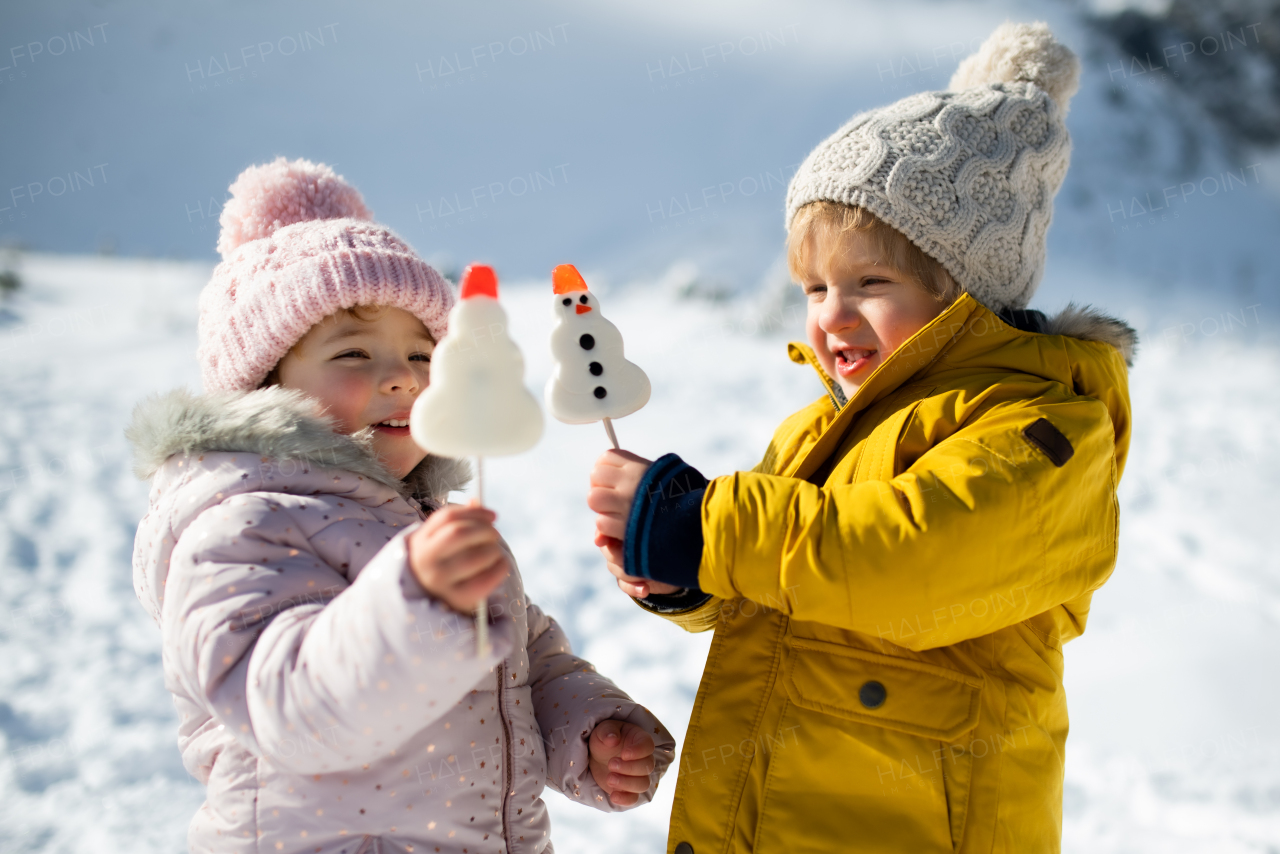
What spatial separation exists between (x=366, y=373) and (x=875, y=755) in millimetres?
1103

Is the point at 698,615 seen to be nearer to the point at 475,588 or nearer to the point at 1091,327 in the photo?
the point at 475,588

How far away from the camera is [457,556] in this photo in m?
1.00

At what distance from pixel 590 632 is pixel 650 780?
6.02 feet

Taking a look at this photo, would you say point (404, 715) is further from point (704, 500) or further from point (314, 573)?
point (704, 500)

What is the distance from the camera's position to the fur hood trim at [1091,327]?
1.62 meters

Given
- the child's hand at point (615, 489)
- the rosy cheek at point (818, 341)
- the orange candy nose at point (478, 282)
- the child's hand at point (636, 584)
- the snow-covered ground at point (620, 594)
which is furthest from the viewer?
the snow-covered ground at point (620, 594)

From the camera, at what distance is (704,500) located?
51.3 inches

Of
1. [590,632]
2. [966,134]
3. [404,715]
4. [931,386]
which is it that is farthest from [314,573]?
[590,632]

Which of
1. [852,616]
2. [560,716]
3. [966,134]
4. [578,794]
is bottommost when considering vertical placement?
[578,794]

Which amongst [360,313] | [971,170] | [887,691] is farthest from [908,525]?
[360,313]

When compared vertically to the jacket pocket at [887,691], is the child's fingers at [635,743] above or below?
below

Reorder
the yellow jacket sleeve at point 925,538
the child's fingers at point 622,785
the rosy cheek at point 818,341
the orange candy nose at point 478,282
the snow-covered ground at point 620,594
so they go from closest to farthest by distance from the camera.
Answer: the orange candy nose at point 478,282, the yellow jacket sleeve at point 925,538, the child's fingers at point 622,785, the rosy cheek at point 818,341, the snow-covered ground at point 620,594

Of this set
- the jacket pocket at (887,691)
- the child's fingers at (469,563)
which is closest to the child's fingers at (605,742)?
the jacket pocket at (887,691)

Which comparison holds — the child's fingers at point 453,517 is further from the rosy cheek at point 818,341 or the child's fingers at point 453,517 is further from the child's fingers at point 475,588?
the rosy cheek at point 818,341
